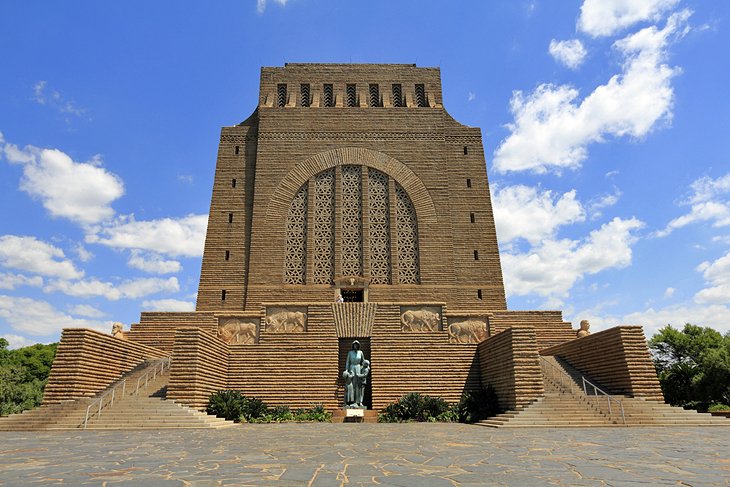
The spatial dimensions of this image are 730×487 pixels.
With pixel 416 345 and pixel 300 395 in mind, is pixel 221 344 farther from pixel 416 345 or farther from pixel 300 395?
pixel 416 345

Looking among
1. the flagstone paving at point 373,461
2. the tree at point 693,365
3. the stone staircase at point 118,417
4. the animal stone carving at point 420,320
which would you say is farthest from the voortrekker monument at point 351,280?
the tree at point 693,365

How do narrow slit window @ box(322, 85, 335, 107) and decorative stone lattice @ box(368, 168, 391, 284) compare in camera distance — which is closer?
decorative stone lattice @ box(368, 168, 391, 284)

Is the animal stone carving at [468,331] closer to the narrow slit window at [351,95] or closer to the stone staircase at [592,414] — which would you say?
the stone staircase at [592,414]

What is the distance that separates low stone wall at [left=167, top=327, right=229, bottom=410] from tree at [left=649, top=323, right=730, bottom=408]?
18.1 metres

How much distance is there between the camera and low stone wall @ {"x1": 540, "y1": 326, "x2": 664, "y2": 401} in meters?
11.2

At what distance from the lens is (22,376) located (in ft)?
80.3

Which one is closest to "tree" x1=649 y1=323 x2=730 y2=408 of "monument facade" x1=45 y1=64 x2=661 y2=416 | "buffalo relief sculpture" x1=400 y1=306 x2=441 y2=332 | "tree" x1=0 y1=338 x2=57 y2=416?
"monument facade" x1=45 y1=64 x2=661 y2=416

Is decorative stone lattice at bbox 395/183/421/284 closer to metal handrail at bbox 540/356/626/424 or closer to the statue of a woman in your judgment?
the statue of a woman

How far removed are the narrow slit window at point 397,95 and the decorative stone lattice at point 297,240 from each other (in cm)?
615

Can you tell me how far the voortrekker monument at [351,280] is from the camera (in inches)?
474

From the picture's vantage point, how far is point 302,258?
19.9 m

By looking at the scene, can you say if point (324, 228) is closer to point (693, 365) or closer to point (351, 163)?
point (351, 163)

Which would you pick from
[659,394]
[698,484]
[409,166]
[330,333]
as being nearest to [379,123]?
[409,166]

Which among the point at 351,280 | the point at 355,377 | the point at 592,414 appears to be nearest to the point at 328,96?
the point at 351,280
